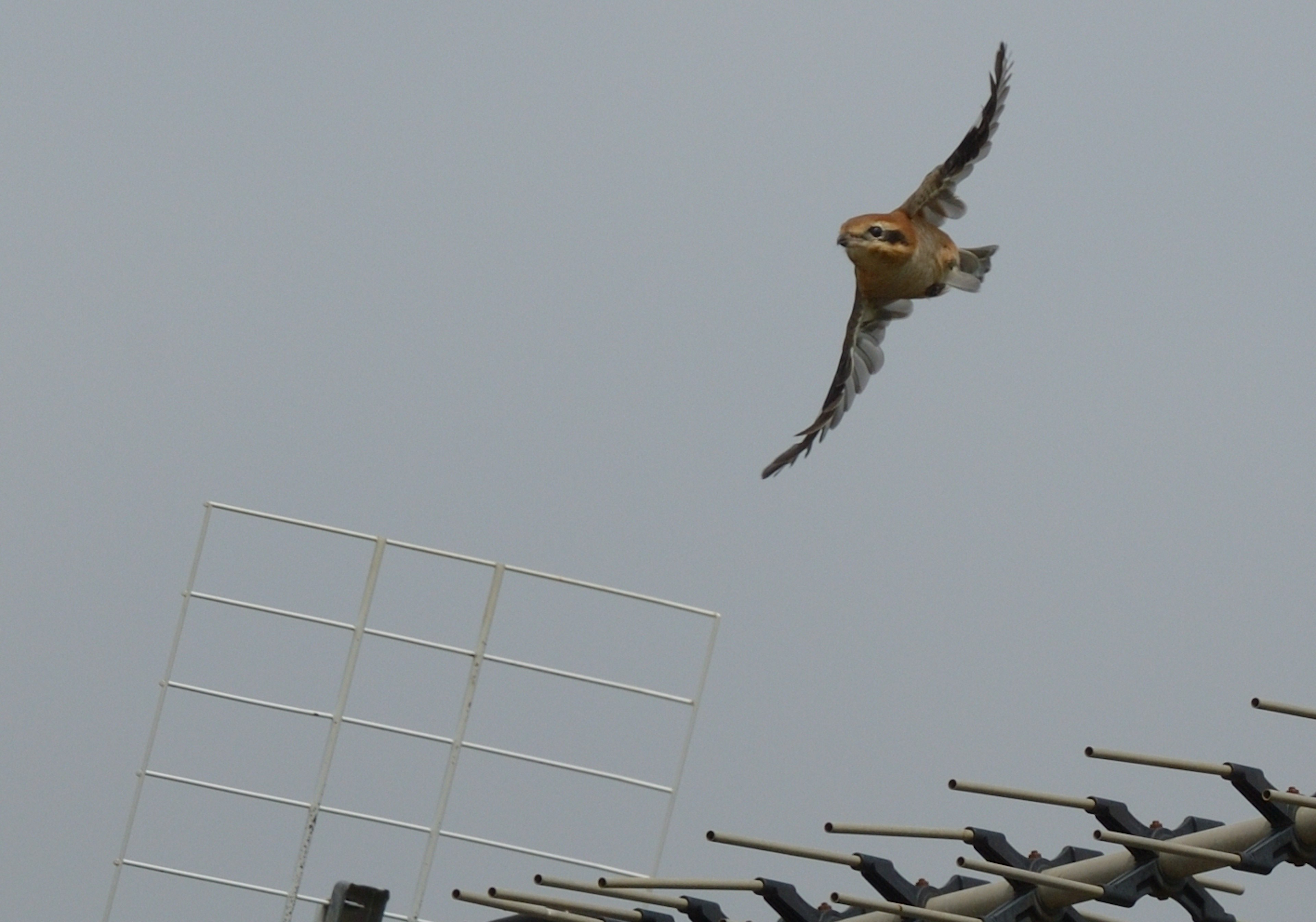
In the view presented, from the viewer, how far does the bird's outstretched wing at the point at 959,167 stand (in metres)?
11.1

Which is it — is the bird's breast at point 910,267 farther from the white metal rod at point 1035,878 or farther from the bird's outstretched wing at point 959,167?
the white metal rod at point 1035,878

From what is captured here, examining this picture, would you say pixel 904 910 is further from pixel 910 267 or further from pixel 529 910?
pixel 910 267

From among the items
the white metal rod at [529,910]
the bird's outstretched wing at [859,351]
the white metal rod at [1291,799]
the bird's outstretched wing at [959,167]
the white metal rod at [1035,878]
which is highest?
the bird's outstretched wing at [959,167]

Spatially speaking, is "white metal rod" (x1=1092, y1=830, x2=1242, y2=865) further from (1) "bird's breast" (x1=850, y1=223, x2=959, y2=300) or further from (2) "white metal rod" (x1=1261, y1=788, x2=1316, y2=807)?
(1) "bird's breast" (x1=850, y1=223, x2=959, y2=300)

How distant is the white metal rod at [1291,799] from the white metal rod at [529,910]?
5.95 feet

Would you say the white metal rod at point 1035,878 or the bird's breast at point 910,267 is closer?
Answer: the white metal rod at point 1035,878

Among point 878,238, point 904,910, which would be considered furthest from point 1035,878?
point 878,238

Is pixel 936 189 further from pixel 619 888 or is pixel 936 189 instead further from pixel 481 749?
pixel 619 888

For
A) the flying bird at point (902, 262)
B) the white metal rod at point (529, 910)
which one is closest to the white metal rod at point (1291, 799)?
the white metal rod at point (529, 910)

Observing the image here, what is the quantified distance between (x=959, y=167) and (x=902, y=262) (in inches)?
25.6

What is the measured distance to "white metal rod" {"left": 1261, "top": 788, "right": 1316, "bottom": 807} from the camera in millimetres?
5281

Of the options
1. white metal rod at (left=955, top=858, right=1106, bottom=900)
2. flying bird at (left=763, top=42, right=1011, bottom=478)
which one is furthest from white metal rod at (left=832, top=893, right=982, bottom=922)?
flying bird at (left=763, top=42, right=1011, bottom=478)

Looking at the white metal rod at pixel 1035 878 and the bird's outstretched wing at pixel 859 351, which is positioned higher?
the bird's outstretched wing at pixel 859 351

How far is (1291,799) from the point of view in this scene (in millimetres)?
5309
